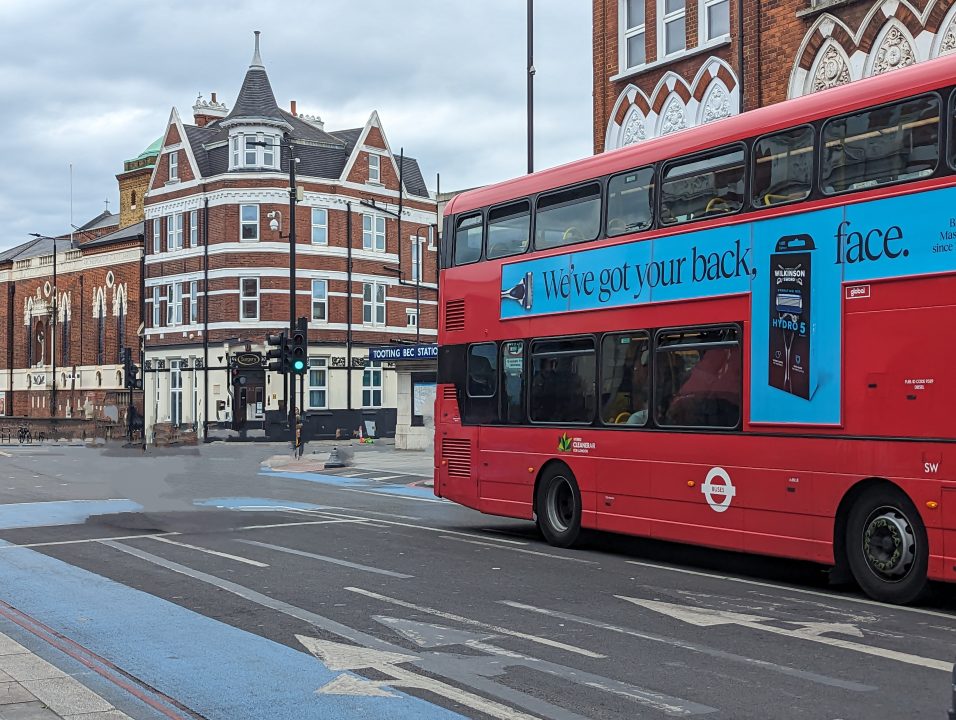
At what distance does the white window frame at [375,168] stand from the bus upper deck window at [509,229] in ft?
161

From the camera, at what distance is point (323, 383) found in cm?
6100

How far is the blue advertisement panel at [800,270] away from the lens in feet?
33.7

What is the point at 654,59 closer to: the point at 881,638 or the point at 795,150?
the point at 795,150

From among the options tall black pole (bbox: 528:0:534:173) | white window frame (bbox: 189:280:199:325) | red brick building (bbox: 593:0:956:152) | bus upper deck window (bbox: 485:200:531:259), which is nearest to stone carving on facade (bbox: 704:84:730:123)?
red brick building (bbox: 593:0:956:152)

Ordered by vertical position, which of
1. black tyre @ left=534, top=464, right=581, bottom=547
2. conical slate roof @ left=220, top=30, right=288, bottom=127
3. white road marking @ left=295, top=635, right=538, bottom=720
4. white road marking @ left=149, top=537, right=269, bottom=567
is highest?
conical slate roof @ left=220, top=30, right=288, bottom=127

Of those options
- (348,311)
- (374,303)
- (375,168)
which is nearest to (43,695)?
(348,311)

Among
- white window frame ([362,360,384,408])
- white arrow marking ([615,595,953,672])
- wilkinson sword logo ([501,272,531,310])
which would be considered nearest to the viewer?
white arrow marking ([615,595,953,672])

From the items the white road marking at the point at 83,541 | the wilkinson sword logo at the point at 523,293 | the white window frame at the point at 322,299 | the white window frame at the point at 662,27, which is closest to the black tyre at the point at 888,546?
the wilkinson sword logo at the point at 523,293

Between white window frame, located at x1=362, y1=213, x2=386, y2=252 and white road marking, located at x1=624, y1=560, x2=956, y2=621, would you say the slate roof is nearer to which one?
white window frame, located at x1=362, y1=213, x2=386, y2=252

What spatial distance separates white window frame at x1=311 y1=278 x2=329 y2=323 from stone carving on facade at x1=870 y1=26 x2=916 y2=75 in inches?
1736

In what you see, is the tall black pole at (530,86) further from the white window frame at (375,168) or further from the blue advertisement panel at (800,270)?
the white window frame at (375,168)

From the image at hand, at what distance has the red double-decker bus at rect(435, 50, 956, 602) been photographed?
10203 millimetres

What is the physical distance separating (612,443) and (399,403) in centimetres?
3024

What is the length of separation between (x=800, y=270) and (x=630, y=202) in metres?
2.96
